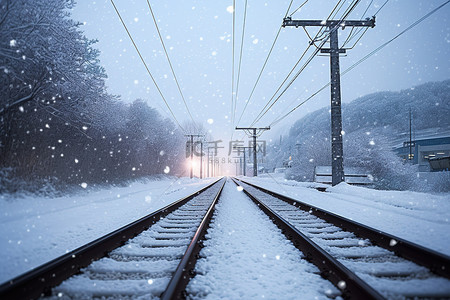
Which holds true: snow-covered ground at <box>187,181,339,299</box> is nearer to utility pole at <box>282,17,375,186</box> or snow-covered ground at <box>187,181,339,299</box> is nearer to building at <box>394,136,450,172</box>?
utility pole at <box>282,17,375,186</box>

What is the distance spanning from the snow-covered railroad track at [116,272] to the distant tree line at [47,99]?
29.3 ft

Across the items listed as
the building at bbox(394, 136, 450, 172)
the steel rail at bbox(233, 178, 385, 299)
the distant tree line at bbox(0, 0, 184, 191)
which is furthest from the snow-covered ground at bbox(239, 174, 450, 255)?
the building at bbox(394, 136, 450, 172)

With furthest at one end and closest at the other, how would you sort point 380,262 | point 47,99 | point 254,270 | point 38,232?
point 47,99 → point 38,232 → point 380,262 → point 254,270

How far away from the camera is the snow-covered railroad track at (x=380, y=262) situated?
93.7 inches

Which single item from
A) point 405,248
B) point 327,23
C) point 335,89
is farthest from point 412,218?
point 327,23

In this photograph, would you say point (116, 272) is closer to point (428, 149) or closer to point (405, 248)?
point (405, 248)

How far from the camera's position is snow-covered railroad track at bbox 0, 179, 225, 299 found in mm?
2281

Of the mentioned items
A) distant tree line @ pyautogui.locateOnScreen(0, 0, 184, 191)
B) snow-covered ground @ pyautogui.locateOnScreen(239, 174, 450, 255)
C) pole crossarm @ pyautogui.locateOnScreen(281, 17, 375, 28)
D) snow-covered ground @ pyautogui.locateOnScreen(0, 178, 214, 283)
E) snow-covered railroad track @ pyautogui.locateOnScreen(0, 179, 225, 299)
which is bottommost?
snow-covered ground @ pyautogui.locateOnScreen(0, 178, 214, 283)

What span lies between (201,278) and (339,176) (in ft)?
38.9

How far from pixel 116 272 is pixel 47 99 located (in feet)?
38.5

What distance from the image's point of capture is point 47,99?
11055 millimetres

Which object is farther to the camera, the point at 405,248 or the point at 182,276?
the point at 405,248

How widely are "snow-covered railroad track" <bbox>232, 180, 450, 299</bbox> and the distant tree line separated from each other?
38.5 feet

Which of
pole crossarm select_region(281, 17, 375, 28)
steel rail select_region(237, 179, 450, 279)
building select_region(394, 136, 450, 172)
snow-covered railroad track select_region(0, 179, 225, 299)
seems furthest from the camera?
building select_region(394, 136, 450, 172)
